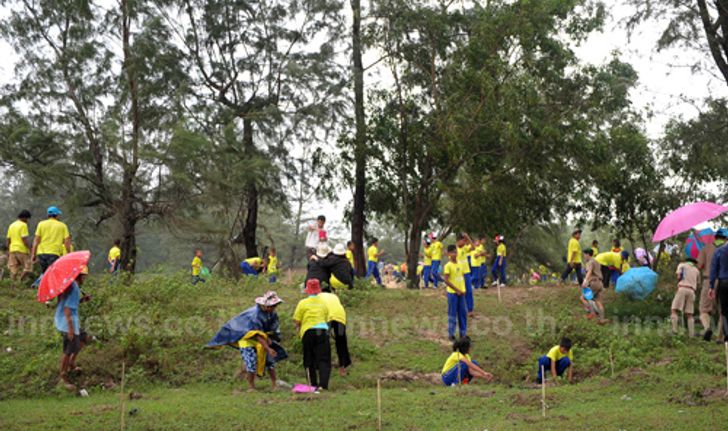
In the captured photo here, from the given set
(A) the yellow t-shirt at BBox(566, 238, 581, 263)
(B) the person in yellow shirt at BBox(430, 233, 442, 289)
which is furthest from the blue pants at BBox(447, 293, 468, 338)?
(A) the yellow t-shirt at BBox(566, 238, 581, 263)

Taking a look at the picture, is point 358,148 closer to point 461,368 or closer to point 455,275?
point 455,275

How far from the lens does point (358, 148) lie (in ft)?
87.0

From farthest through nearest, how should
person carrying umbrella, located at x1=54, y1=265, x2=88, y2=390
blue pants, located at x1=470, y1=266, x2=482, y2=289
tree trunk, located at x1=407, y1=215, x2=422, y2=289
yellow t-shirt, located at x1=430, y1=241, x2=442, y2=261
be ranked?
1. tree trunk, located at x1=407, y1=215, x2=422, y2=289
2. yellow t-shirt, located at x1=430, y1=241, x2=442, y2=261
3. blue pants, located at x1=470, y1=266, x2=482, y2=289
4. person carrying umbrella, located at x1=54, y1=265, x2=88, y2=390

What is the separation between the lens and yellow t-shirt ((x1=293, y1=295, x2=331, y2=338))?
35.0 feet

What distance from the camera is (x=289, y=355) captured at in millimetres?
12773

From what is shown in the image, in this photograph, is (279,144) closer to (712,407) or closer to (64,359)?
(64,359)

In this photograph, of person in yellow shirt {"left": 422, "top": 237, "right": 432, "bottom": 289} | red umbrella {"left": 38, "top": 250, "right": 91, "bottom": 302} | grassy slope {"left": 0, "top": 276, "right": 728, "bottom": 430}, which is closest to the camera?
grassy slope {"left": 0, "top": 276, "right": 728, "bottom": 430}

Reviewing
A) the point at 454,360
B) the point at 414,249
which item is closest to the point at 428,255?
the point at 414,249

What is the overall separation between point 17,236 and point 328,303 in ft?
27.9

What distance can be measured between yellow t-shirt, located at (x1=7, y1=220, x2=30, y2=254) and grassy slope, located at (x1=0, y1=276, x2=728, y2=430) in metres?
1.41

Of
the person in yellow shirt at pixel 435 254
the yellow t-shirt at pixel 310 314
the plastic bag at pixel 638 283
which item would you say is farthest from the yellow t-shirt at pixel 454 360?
the person in yellow shirt at pixel 435 254

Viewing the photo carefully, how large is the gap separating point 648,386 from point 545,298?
908 cm

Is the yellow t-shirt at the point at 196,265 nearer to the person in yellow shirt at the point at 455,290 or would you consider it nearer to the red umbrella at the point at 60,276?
the person in yellow shirt at the point at 455,290

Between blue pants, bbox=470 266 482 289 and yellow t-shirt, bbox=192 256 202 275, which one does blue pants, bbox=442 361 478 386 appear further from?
yellow t-shirt, bbox=192 256 202 275
